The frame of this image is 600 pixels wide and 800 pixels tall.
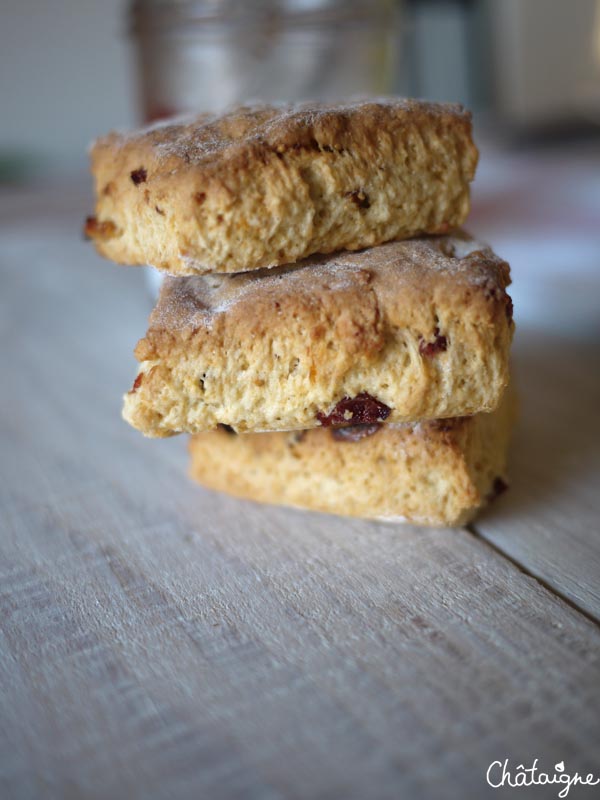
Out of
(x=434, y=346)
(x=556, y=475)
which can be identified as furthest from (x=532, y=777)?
(x=556, y=475)

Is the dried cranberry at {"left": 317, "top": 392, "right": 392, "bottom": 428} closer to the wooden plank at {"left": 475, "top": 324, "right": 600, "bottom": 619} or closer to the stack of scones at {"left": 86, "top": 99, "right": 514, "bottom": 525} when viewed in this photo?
the stack of scones at {"left": 86, "top": 99, "right": 514, "bottom": 525}

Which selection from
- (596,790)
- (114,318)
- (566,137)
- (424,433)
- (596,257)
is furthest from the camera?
(566,137)

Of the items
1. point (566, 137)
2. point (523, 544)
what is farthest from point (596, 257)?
point (566, 137)

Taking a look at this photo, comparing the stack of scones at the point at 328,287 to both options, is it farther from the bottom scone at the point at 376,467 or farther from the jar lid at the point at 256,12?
the jar lid at the point at 256,12

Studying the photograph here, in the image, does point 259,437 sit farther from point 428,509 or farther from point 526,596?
point 526,596

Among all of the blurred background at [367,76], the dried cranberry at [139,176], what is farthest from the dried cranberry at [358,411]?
the blurred background at [367,76]
